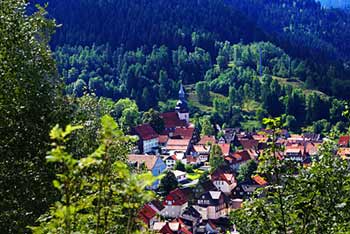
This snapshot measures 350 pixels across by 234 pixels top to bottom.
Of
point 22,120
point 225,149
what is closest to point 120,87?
point 225,149

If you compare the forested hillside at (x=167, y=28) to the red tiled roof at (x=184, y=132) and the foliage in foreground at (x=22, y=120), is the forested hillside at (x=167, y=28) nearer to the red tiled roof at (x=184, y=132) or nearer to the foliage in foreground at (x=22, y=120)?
the red tiled roof at (x=184, y=132)

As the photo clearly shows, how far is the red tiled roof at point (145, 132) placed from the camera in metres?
69.6

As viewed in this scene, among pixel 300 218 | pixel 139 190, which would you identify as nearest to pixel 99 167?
pixel 139 190

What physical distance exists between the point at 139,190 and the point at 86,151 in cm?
704

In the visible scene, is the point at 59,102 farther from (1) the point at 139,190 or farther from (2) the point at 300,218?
(1) the point at 139,190

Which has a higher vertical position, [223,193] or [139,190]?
[139,190]

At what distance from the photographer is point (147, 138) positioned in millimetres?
70312

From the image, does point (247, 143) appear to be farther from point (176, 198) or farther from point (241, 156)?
point (176, 198)

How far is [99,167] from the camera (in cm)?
419

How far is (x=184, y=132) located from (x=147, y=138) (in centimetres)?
606

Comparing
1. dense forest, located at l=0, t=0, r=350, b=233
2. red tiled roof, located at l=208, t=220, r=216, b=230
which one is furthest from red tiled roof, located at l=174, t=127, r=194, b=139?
red tiled roof, located at l=208, t=220, r=216, b=230

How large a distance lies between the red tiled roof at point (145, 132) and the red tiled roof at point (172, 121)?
231 inches

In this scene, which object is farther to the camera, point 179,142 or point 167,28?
point 167,28

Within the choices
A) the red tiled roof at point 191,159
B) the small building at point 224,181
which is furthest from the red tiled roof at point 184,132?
the small building at point 224,181
